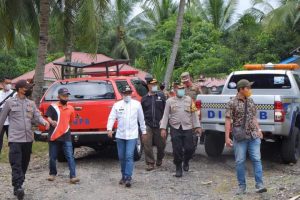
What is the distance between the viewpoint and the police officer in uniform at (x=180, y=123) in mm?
9141

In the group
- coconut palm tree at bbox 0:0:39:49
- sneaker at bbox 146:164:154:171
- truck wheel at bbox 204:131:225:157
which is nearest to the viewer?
sneaker at bbox 146:164:154:171

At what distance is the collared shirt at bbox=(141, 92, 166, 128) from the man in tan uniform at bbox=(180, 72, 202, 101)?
0.72m

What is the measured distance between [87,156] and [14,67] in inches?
1099

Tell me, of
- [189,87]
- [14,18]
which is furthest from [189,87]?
[14,18]

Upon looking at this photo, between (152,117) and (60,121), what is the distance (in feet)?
6.26

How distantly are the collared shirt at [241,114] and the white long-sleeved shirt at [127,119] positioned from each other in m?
1.62

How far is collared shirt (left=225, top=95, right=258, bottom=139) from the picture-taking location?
7.57 m

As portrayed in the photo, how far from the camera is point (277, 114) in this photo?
368 inches

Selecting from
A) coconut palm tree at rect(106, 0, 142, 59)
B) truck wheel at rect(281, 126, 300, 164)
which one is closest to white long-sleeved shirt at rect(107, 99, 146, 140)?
truck wheel at rect(281, 126, 300, 164)

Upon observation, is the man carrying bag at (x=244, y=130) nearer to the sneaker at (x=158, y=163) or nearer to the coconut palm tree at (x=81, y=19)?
the sneaker at (x=158, y=163)

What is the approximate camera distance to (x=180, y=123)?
9.14m

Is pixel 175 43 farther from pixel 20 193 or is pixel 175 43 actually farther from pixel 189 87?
pixel 20 193

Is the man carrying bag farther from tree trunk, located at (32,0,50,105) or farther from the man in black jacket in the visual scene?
tree trunk, located at (32,0,50,105)

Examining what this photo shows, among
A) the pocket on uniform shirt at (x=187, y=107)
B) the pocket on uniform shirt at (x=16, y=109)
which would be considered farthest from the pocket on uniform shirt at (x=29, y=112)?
the pocket on uniform shirt at (x=187, y=107)
